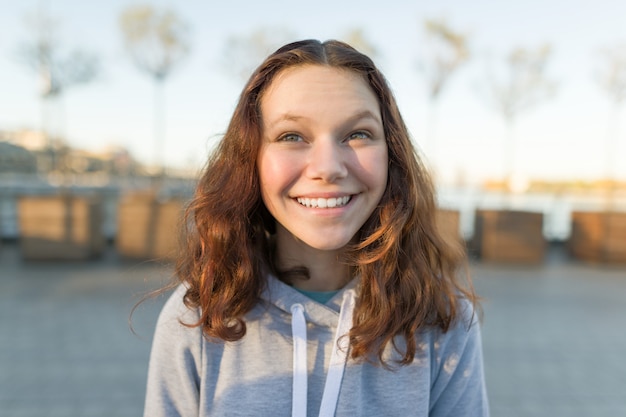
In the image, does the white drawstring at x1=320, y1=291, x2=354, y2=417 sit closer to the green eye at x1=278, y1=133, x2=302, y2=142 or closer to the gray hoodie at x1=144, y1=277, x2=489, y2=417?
the gray hoodie at x1=144, y1=277, x2=489, y2=417

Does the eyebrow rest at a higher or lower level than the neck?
higher

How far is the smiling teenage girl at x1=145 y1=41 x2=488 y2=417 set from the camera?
47.6 inches

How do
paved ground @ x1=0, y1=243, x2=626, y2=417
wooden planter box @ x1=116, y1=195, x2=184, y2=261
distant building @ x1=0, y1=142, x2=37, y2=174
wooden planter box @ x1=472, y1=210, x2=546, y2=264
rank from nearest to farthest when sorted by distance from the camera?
paved ground @ x1=0, y1=243, x2=626, y2=417 < wooden planter box @ x1=116, y1=195, x2=184, y2=261 < wooden planter box @ x1=472, y1=210, x2=546, y2=264 < distant building @ x1=0, y1=142, x2=37, y2=174

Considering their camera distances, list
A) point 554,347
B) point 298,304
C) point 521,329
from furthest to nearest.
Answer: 1. point 521,329
2. point 554,347
3. point 298,304

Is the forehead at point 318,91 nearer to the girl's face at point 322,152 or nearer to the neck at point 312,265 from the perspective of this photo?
the girl's face at point 322,152

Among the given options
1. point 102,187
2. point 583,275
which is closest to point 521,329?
point 583,275

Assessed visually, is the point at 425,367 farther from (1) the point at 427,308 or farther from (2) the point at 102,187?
(2) the point at 102,187

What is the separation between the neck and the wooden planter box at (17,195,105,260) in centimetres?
736

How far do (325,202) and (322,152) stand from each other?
124 millimetres

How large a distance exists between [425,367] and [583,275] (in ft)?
25.8

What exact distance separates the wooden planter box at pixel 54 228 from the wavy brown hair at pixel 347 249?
728 centimetres

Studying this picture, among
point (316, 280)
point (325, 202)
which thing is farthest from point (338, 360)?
point (325, 202)

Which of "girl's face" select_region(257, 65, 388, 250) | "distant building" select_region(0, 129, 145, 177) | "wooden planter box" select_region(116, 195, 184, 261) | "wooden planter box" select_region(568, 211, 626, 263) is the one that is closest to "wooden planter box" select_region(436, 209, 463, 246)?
"girl's face" select_region(257, 65, 388, 250)

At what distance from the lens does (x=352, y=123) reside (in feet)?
3.91
